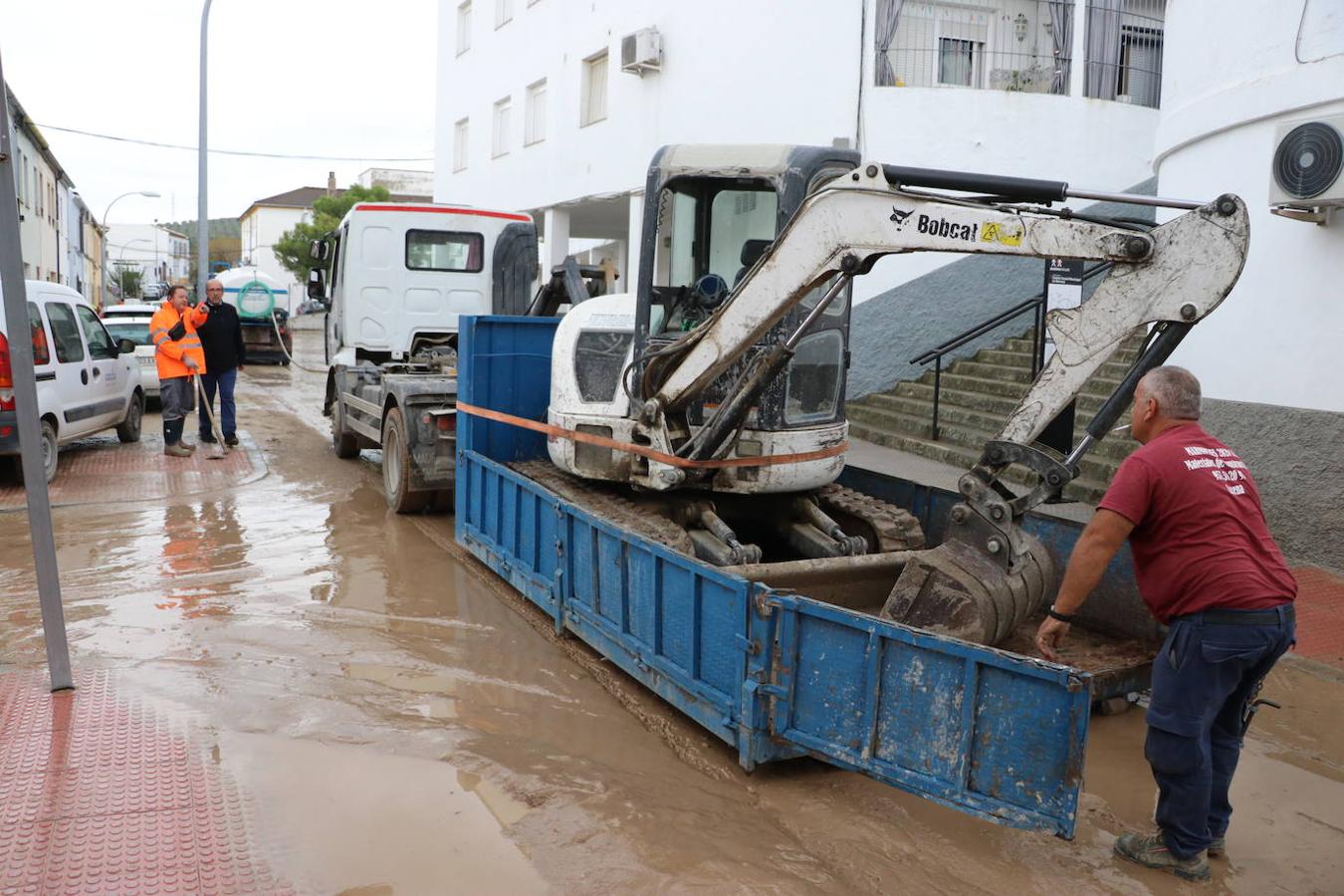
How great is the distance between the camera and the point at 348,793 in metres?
4.27

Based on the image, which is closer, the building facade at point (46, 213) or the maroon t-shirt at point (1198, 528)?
the maroon t-shirt at point (1198, 528)

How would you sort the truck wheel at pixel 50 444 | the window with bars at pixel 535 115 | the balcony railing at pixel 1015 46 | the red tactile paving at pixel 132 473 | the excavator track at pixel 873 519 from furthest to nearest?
the window with bars at pixel 535 115 → the balcony railing at pixel 1015 46 → the truck wheel at pixel 50 444 → the red tactile paving at pixel 132 473 → the excavator track at pixel 873 519

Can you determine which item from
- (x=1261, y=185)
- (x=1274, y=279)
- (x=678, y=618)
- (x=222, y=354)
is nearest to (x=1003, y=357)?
(x=1261, y=185)

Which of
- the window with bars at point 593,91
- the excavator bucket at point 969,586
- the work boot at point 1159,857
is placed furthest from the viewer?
the window with bars at point 593,91

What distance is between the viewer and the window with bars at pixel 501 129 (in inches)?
930

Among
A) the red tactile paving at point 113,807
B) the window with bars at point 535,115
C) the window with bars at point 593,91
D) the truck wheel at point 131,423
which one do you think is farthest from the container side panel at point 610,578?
the window with bars at point 535,115

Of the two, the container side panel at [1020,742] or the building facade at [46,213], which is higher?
the building facade at [46,213]

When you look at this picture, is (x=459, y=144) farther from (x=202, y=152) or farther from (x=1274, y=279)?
(x=1274, y=279)

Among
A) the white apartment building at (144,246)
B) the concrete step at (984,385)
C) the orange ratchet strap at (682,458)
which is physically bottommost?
the orange ratchet strap at (682,458)

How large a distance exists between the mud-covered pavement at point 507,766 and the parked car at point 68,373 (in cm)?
277

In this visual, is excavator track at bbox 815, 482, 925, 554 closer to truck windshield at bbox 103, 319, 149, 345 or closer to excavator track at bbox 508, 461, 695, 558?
excavator track at bbox 508, 461, 695, 558

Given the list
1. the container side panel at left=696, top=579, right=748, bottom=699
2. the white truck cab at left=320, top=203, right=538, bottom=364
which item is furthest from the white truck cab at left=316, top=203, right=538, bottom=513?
the container side panel at left=696, top=579, right=748, bottom=699

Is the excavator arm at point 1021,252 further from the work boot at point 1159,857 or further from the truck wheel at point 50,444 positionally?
the truck wheel at point 50,444

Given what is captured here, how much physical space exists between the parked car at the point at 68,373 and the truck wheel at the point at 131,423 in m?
0.05
